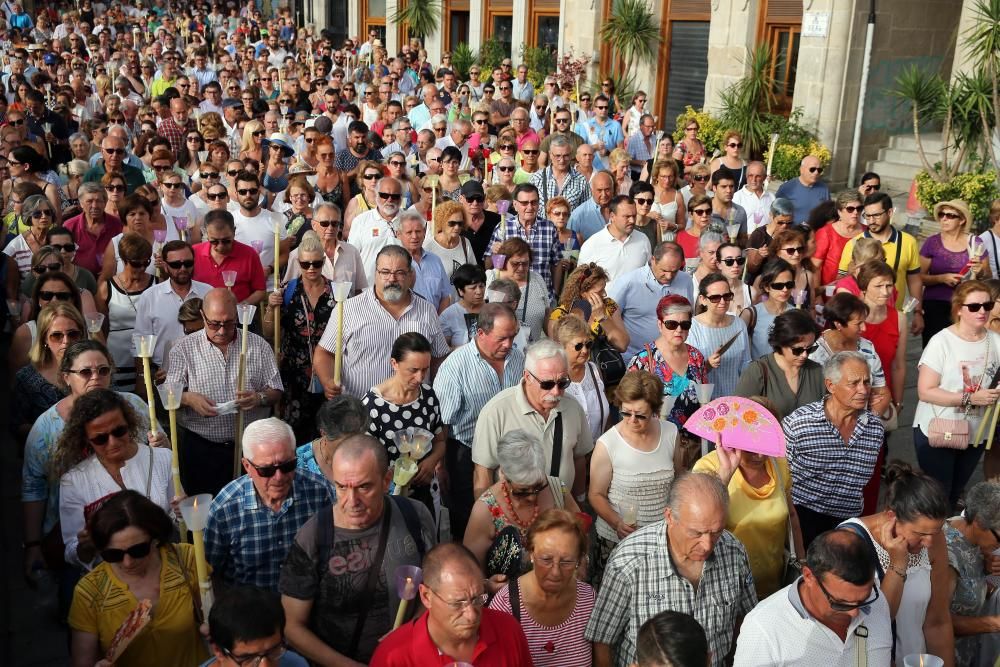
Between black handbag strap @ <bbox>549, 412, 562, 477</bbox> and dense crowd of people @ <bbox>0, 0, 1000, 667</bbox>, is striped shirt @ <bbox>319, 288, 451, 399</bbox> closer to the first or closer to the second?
dense crowd of people @ <bbox>0, 0, 1000, 667</bbox>

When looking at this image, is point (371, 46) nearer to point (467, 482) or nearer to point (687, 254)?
point (687, 254)

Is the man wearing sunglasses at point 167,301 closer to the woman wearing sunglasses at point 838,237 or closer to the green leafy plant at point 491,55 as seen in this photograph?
the woman wearing sunglasses at point 838,237

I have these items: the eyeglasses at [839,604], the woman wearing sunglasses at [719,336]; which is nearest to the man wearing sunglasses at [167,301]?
the woman wearing sunglasses at [719,336]

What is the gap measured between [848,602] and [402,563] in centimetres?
161

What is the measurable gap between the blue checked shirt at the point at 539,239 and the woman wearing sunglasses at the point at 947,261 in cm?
288

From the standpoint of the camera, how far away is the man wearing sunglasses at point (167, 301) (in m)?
6.21

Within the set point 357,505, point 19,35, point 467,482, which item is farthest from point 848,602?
point 19,35

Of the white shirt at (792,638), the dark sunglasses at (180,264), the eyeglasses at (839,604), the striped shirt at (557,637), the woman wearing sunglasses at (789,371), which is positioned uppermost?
the dark sunglasses at (180,264)

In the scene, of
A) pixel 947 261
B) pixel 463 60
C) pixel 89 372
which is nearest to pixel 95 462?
pixel 89 372

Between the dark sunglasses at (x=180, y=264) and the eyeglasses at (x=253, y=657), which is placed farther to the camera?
the dark sunglasses at (x=180, y=264)

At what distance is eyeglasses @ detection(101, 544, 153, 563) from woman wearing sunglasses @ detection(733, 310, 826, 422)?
321 centimetres

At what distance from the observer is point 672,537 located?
12.6 feet

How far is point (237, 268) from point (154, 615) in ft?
12.0

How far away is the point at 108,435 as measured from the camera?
14.5 feet
